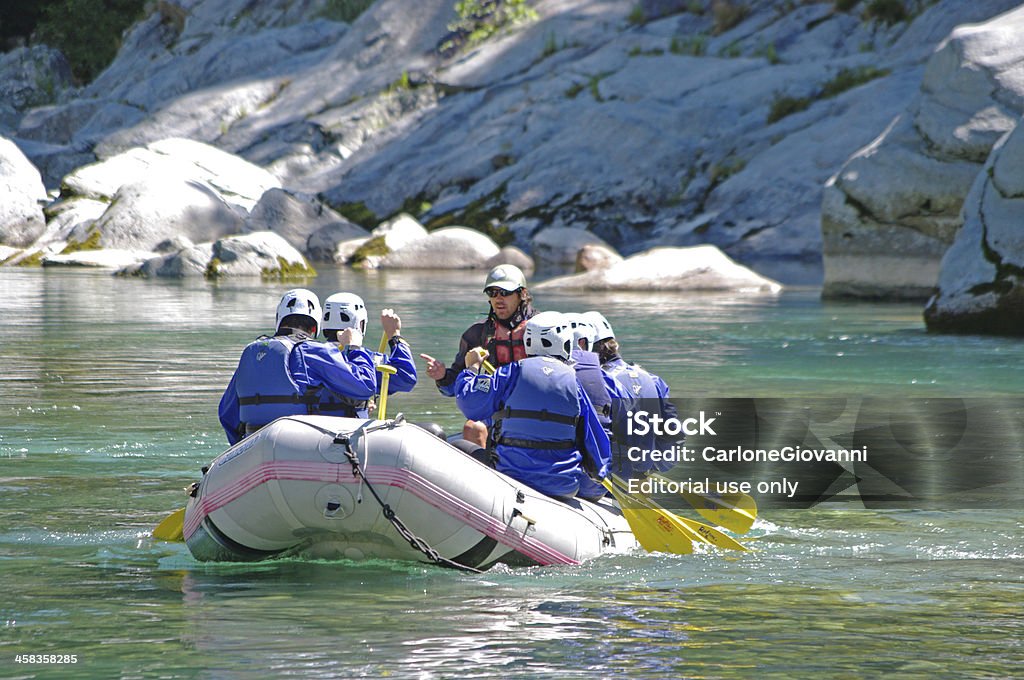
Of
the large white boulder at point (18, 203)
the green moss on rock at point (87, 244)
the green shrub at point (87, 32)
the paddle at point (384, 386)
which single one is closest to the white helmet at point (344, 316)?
the paddle at point (384, 386)

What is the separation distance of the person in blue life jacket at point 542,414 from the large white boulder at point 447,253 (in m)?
36.2

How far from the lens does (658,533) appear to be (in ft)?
32.0

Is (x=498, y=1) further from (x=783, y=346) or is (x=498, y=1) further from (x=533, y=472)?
(x=533, y=472)

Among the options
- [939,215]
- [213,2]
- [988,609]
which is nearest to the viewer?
[988,609]

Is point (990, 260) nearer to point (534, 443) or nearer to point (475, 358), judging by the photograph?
point (475, 358)

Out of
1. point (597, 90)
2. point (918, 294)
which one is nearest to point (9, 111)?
point (597, 90)

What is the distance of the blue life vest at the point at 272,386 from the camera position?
9.52 metres

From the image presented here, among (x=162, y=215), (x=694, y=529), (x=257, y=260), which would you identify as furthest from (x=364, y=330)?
(x=162, y=215)

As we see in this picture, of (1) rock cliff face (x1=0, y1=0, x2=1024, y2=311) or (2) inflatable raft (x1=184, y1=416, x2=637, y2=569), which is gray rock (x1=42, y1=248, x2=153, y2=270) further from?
(2) inflatable raft (x1=184, y1=416, x2=637, y2=569)

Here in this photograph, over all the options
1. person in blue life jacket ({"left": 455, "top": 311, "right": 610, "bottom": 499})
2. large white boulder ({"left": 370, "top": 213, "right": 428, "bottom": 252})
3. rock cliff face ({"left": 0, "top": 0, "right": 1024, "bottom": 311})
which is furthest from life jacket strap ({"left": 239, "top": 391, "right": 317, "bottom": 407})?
large white boulder ({"left": 370, "top": 213, "right": 428, "bottom": 252})

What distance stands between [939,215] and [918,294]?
103 inches

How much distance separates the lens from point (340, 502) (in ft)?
27.9

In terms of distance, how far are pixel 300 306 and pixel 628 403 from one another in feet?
7.63

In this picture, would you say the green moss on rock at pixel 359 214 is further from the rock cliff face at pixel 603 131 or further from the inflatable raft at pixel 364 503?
the inflatable raft at pixel 364 503
